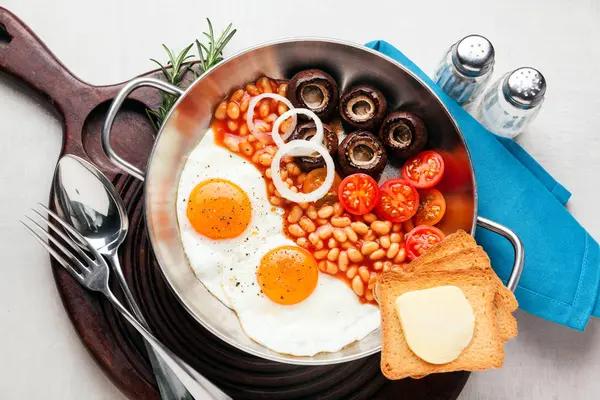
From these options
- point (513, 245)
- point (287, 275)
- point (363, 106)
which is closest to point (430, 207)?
point (513, 245)

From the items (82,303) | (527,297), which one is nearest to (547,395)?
(527,297)

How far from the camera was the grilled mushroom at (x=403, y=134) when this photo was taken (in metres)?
3.18

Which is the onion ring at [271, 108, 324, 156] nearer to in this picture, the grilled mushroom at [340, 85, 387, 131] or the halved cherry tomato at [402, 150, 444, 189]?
the grilled mushroom at [340, 85, 387, 131]

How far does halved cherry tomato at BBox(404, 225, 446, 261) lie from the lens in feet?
10.3

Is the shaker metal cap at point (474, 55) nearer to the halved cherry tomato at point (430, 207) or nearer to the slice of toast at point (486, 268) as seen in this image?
the halved cherry tomato at point (430, 207)

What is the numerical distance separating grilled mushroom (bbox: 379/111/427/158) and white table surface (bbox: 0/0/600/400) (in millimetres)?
584

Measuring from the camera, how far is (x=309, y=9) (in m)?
3.60

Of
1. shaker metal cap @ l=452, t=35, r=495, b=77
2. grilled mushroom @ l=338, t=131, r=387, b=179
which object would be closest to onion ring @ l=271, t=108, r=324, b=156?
grilled mushroom @ l=338, t=131, r=387, b=179

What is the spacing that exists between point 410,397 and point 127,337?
5.00 feet

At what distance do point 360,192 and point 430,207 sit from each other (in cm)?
44

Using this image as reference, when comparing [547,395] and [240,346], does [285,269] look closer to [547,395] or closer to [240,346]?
[240,346]

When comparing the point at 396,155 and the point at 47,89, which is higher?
the point at 396,155

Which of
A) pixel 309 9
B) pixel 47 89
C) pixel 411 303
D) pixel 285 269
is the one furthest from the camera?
pixel 309 9

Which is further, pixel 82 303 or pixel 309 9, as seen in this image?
pixel 309 9
